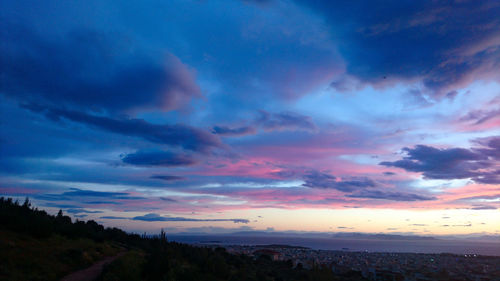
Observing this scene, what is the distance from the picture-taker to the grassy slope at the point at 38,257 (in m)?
12.3

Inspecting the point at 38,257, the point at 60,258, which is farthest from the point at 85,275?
the point at 60,258

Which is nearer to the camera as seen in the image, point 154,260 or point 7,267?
point 7,267

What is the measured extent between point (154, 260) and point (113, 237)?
23.0 meters

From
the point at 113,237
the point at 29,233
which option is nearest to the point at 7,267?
the point at 29,233

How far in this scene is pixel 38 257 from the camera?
14.6 meters

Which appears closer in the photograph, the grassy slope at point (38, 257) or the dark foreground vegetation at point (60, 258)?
the grassy slope at point (38, 257)

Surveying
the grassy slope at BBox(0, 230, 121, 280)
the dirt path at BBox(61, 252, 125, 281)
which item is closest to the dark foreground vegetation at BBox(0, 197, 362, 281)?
the grassy slope at BBox(0, 230, 121, 280)

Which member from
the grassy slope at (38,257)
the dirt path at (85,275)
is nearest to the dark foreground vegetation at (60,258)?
the grassy slope at (38,257)

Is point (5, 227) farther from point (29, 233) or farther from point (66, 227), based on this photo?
point (66, 227)

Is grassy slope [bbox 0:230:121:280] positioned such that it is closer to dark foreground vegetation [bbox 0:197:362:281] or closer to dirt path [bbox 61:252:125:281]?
dark foreground vegetation [bbox 0:197:362:281]

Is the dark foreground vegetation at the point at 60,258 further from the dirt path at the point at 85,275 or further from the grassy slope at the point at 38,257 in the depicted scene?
the dirt path at the point at 85,275

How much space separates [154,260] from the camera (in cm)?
1495

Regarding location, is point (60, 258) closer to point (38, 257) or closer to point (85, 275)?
point (38, 257)

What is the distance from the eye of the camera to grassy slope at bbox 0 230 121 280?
12266 mm
